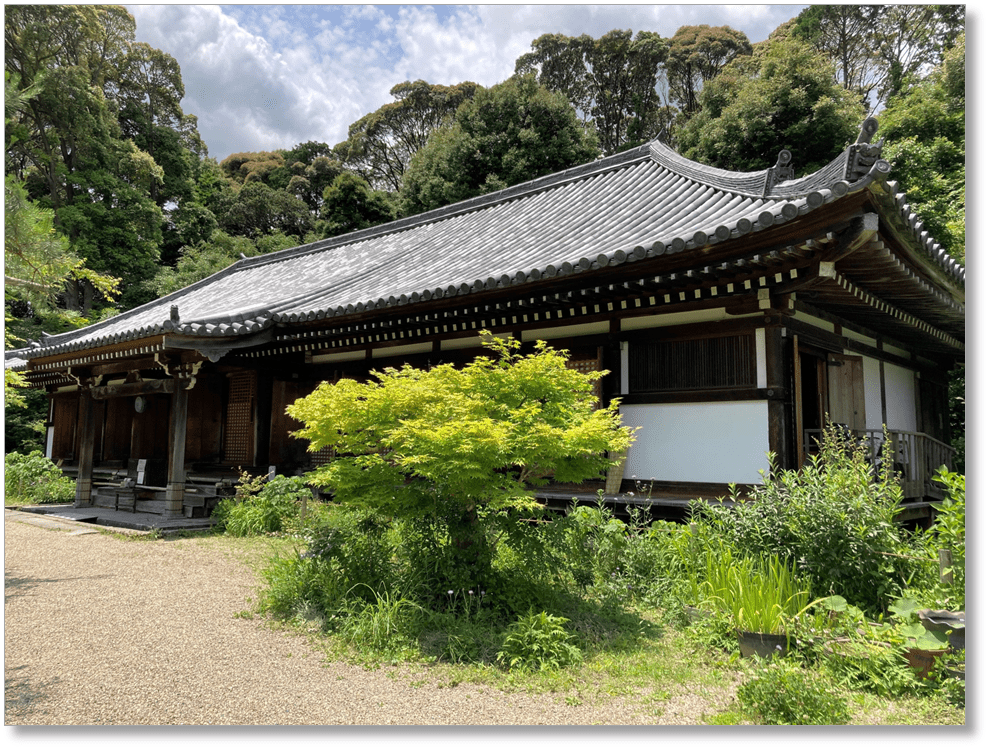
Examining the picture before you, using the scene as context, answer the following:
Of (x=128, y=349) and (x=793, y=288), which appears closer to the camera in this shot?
(x=793, y=288)

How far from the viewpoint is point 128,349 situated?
32.0 ft

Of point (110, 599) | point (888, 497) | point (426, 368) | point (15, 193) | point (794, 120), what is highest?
point (794, 120)

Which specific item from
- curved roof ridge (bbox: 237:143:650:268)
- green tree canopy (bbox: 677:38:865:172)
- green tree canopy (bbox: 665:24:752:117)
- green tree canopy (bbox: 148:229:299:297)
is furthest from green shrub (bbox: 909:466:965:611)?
green tree canopy (bbox: 665:24:752:117)

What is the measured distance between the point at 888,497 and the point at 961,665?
1.49 metres

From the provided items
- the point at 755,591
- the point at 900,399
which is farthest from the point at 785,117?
the point at 755,591

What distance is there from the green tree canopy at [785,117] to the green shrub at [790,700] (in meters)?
18.2

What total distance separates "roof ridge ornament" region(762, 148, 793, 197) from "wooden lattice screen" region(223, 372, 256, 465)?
30.3 ft

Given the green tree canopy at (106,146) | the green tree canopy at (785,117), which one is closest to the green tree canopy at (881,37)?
the green tree canopy at (785,117)

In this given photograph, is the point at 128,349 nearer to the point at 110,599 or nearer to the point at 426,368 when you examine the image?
the point at 426,368

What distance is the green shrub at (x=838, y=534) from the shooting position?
441cm

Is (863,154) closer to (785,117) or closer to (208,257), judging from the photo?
(785,117)

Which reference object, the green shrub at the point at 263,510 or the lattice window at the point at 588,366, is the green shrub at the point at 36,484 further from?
the lattice window at the point at 588,366

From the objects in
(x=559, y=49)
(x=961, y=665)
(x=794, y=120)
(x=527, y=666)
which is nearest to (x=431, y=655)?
(x=527, y=666)

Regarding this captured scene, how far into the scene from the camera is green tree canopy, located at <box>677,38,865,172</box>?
1864 cm
